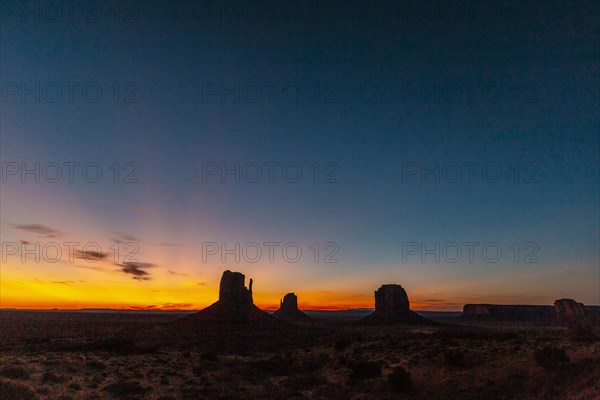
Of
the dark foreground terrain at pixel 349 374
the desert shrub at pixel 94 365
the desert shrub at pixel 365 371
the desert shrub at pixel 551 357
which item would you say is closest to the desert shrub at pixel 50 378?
the dark foreground terrain at pixel 349 374

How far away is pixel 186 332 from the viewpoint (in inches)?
3607

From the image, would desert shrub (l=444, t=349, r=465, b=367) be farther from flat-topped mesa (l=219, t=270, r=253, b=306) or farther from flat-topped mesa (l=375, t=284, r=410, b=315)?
flat-topped mesa (l=375, t=284, r=410, b=315)

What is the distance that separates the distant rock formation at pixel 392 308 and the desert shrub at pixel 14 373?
120705 mm

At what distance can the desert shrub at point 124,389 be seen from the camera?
96.0 feet

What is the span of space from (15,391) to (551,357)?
1467 inches

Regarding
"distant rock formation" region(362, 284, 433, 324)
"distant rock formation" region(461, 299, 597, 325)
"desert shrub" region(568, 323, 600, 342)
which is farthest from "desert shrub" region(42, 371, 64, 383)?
"distant rock formation" region(461, 299, 597, 325)

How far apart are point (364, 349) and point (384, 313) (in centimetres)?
9758

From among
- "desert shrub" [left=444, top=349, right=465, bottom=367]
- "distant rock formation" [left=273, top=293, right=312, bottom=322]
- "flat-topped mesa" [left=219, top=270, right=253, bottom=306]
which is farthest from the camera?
"distant rock formation" [left=273, top=293, right=312, bottom=322]

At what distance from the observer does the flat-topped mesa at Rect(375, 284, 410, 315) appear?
14275 cm

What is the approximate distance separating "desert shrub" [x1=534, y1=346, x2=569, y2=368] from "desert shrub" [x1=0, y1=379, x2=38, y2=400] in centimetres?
3557

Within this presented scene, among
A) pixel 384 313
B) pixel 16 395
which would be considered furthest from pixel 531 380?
pixel 384 313

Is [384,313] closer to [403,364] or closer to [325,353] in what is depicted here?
[325,353]

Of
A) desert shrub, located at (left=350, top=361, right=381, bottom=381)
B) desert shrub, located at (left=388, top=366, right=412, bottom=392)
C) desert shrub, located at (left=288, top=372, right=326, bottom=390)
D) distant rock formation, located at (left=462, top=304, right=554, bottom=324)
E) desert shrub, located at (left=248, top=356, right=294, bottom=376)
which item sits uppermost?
desert shrub, located at (left=388, top=366, right=412, bottom=392)

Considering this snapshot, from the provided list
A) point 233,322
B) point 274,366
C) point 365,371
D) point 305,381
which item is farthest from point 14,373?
point 233,322
